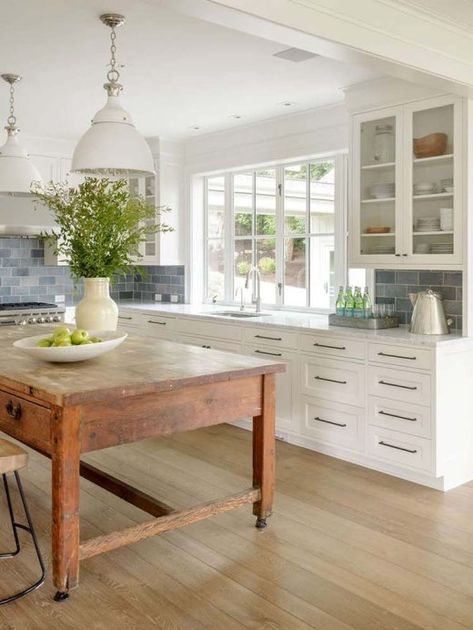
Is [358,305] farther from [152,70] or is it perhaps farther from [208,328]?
[152,70]

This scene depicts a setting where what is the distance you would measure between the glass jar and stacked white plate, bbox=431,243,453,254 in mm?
663

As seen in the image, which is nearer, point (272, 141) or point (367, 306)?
point (367, 306)

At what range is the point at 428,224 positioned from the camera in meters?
4.14

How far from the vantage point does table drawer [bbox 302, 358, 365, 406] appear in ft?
13.8

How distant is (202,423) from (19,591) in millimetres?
992

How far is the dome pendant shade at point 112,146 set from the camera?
121 inches

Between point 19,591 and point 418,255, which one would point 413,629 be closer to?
point 19,591

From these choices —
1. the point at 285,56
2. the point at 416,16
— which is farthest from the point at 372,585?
the point at 285,56

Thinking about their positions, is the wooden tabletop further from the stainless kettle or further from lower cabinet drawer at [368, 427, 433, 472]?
the stainless kettle

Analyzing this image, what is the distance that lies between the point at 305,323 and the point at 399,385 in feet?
3.19

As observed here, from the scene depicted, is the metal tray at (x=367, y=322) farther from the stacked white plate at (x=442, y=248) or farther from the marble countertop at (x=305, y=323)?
the stacked white plate at (x=442, y=248)

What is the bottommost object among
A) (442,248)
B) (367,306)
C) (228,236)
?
(367,306)

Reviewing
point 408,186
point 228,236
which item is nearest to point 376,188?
point 408,186

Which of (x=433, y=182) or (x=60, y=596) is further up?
(x=433, y=182)
